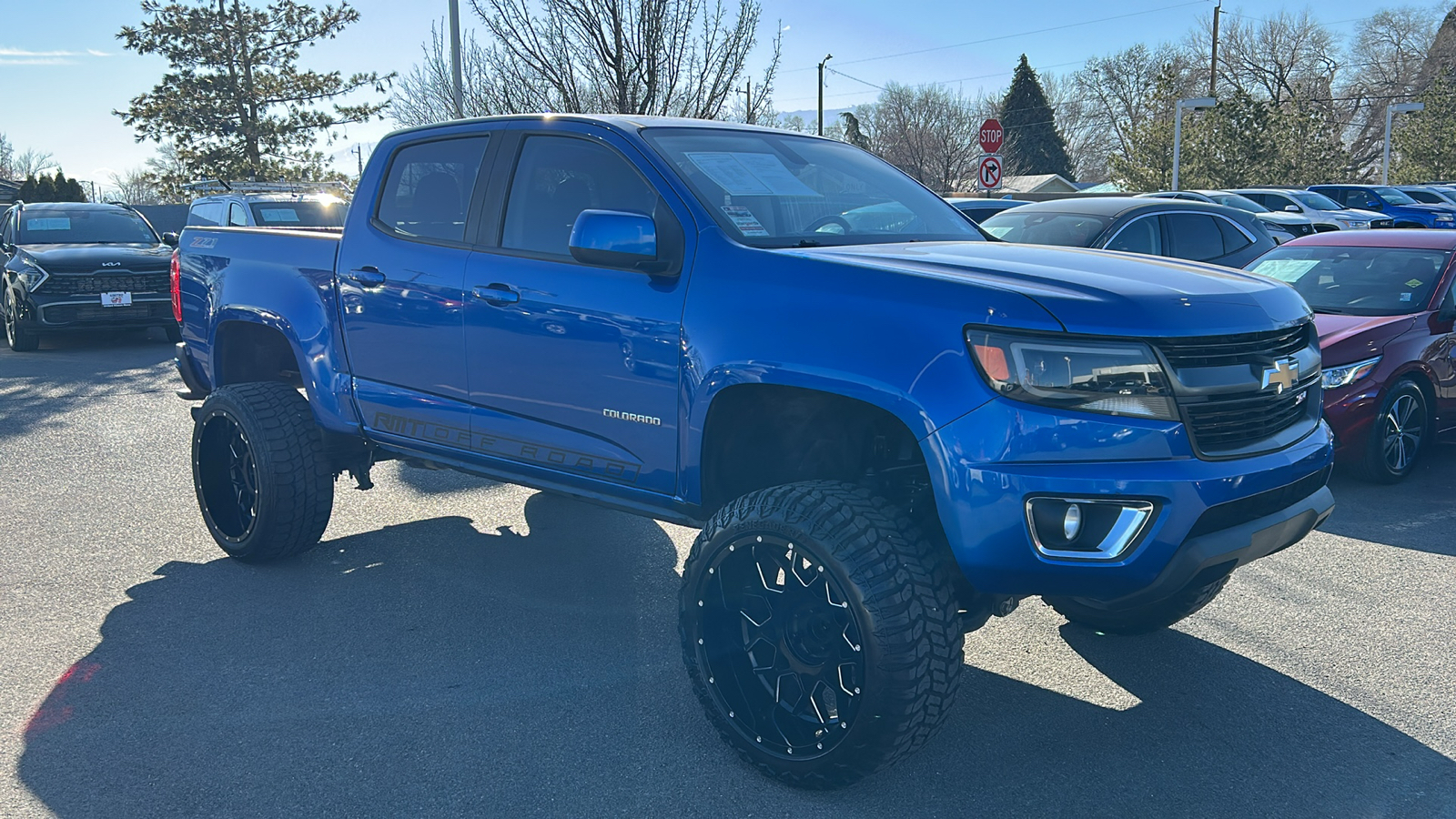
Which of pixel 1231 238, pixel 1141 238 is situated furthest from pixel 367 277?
pixel 1231 238

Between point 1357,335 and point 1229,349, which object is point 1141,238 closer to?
point 1357,335

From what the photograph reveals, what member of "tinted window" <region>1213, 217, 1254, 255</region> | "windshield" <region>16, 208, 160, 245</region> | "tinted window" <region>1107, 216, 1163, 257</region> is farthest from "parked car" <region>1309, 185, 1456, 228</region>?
"windshield" <region>16, 208, 160, 245</region>

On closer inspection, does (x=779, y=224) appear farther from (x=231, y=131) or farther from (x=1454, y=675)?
(x=231, y=131)

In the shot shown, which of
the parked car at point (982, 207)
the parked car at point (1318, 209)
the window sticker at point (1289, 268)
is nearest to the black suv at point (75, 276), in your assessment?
the parked car at point (982, 207)

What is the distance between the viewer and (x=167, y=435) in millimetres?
8445

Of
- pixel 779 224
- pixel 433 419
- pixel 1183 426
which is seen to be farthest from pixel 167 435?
pixel 1183 426

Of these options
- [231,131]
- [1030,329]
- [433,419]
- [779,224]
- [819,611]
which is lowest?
[819,611]

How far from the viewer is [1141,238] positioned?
9570mm

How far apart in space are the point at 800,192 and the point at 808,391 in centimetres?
107

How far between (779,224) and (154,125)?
118ft

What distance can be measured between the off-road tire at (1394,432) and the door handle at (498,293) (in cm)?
533

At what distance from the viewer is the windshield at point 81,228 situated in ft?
47.2

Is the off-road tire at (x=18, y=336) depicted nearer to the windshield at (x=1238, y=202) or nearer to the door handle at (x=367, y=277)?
the door handle at (x=367, y=277)

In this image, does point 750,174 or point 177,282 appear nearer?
point 750,174
